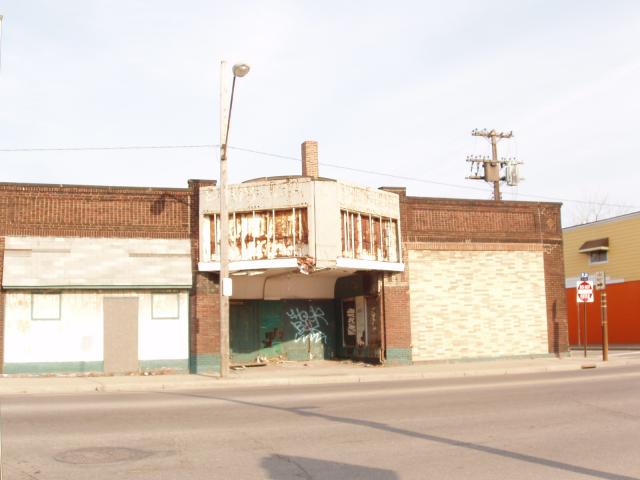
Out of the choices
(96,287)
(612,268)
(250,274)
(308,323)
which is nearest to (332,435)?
(250,274)

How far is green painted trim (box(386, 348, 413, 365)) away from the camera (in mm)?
23984

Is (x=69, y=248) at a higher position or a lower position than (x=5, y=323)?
higher

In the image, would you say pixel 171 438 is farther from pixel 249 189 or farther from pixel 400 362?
pixel 400 362

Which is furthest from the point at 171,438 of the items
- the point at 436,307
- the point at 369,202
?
the point at 436,307

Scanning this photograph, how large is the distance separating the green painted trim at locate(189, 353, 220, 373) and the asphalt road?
6.58 metres

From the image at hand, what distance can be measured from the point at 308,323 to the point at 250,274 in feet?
14.5

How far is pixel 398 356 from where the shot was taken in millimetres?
24062

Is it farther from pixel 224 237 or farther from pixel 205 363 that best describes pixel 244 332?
pixel 224 237

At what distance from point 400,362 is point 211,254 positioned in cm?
719

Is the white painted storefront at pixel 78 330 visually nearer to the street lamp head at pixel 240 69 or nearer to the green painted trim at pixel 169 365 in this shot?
the green painted trim at pixel 169 365

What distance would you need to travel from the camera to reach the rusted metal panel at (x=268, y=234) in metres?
22.1

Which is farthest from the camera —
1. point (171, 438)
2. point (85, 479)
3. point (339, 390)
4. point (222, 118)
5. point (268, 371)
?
point (268, 371)

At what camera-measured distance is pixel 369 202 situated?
2362 centimetres

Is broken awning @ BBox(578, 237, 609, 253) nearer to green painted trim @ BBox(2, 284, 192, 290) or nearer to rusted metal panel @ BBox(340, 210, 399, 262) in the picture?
rusted metal panel @ BBox(340, 210, 399, 262)
